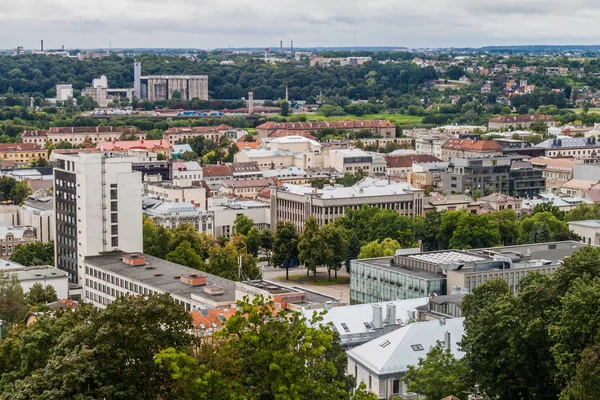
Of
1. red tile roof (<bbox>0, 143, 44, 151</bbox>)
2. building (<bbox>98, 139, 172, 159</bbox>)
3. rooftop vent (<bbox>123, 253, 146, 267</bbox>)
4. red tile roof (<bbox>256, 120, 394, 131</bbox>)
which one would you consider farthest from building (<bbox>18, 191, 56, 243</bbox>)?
red tile roof (<bbox>256, 120, 394, 131</bbox>)

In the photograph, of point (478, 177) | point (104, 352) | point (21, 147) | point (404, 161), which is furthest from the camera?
point (21, 147)

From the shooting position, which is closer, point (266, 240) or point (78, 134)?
point (266, 240)

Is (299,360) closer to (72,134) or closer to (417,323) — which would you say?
(417,323)

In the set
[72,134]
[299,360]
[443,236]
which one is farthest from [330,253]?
[72,134]

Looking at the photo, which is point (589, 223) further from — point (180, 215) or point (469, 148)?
point (469, 148)

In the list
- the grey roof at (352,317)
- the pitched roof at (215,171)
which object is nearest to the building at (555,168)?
the pitched roof at (215,171)

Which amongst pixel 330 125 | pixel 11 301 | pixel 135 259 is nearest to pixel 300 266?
pixel 135 259

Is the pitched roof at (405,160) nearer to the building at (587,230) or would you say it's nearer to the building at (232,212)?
the building at (232,212)
